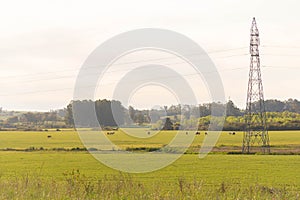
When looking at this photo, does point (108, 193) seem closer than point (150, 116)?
Yes

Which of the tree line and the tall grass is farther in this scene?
the tree line

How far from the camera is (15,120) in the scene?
137750 mm

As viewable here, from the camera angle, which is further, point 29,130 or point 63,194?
point 29,130

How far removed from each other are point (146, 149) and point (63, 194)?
49205 millimetres

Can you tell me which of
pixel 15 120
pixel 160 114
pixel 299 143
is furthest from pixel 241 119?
pixel 15 120

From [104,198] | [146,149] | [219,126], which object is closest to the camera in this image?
[104,198]

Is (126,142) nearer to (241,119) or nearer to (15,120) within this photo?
(241,119)

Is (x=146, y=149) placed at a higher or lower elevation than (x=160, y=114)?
lower

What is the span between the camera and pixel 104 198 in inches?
437

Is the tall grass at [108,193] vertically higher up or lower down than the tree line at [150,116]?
lower down

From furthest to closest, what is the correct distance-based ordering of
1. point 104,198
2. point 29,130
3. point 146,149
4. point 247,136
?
1. point 29,130
2. point 247,136
3. point 146,149
4. point 104,198

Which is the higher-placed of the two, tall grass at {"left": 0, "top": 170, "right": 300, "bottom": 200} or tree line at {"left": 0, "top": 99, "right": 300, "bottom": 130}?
tree line at {"left": 0, "top": 99, "right": 300, "bottom": 130}

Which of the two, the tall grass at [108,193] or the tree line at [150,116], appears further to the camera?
the tree line at [150,116]

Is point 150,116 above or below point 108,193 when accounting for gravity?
above
